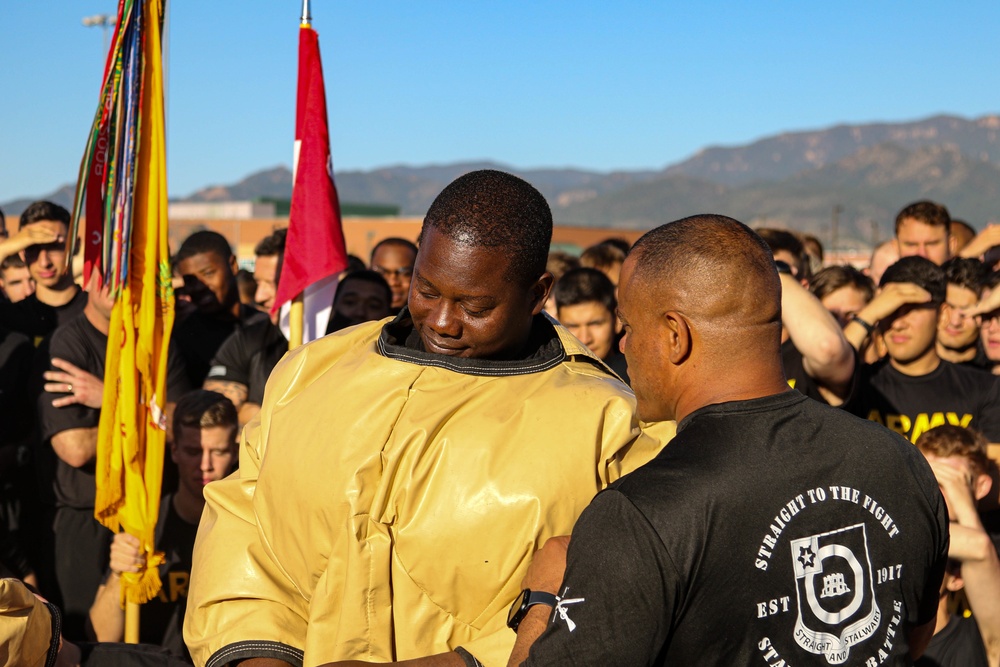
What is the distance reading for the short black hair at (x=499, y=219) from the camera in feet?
7.34

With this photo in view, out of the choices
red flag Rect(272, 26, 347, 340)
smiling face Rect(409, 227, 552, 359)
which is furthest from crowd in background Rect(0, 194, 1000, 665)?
smiling face Rect(409, 227, 552, 359)

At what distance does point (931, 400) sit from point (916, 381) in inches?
4.8

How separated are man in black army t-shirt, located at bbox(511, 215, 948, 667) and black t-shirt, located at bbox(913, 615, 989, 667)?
218 cm

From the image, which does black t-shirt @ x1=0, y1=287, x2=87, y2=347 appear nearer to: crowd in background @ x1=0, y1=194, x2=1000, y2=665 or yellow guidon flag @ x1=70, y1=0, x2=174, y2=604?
crowd in background @ x1=0, y1=194, x2=1000, y2=665

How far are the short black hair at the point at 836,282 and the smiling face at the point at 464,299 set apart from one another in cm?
431

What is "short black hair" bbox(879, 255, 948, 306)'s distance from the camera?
17.3 feet

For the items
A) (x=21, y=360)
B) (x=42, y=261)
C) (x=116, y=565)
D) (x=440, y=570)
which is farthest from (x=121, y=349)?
(x=440, y=570)

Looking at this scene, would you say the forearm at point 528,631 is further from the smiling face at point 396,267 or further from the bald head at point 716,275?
the smiling face at point 396,267

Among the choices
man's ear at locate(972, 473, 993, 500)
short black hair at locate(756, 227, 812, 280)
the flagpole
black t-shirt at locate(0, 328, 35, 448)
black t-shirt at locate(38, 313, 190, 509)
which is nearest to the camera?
man's ear at locate(972, 473, 993, 500)

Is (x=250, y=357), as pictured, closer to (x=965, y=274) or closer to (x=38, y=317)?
(x=38, y=317)

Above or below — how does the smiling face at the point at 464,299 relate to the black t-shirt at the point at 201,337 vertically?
above

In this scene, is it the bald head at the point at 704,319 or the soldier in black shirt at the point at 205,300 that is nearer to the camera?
the bald head at the point at 704,319

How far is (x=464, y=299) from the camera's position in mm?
2242

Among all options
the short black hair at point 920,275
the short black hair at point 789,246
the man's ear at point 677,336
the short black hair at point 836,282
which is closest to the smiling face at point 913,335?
the short black hair at point 920,275
